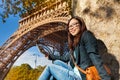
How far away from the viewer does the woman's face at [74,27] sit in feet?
12.4

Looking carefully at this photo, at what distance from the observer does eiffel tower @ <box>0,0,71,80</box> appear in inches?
1093

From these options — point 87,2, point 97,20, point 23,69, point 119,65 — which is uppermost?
point 23,69

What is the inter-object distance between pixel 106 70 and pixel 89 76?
8.7 inches

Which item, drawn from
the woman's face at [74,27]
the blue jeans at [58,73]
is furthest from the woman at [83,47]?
the blue jeans at [58,73]

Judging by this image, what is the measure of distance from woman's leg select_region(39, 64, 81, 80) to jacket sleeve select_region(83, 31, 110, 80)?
1.38ft

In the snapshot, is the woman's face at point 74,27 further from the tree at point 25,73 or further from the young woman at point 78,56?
the tree at point 25,73

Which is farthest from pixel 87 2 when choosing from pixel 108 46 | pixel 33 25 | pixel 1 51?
pixel 1 51

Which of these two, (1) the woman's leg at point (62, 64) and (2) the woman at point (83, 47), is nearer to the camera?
(2) the woman at point (83, 47)

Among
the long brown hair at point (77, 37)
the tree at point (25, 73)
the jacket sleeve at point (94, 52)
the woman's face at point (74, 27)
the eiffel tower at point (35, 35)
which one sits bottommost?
the jacket sleeve at point (94, 52)

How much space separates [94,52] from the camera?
3387 mm

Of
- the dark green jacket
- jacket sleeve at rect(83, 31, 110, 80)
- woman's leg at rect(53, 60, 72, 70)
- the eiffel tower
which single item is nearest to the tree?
the eiffel tower

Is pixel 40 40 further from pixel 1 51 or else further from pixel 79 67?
pixel 79 67

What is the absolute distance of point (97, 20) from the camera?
3586mm

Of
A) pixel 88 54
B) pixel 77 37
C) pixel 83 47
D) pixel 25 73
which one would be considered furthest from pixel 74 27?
pixel 25 73
